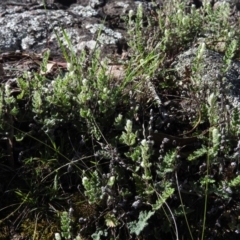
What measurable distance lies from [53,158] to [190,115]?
0.82m

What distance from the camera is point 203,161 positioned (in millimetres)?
2816

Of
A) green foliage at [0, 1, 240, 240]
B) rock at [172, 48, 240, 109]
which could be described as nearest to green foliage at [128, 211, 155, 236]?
green foliage at [0, 1, 240, 240]

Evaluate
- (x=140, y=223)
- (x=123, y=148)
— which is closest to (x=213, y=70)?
(x=123, y=148)

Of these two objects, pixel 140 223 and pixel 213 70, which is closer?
pixel 140 223

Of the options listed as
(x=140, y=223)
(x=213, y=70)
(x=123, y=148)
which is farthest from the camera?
(x=213, y=70)

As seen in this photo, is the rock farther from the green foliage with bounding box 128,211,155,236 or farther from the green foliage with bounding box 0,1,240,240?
the green foliage with bounding box 128,211,155,236

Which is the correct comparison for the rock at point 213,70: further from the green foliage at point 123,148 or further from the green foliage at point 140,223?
the green foliage at point 140,223

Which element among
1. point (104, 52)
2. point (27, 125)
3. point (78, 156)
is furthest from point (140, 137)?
point (104, 52)

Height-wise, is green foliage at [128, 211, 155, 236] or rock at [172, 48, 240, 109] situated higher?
rock at [172, 48, 240, 109]

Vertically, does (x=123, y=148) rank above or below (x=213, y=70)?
below

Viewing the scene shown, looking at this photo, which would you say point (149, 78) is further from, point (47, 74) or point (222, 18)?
point (222, 18)

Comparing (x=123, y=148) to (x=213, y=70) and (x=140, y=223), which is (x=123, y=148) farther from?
(x=213, y=70)

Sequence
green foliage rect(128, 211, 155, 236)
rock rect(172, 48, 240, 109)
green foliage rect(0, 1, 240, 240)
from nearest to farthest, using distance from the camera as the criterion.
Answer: green foliage rect(128, 211, 155, 236) < green foliage rect(0, 1, 240, 240) < rock rect(172, 48, 240, 109)

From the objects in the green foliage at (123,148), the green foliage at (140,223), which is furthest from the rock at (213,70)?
the green foliage at (140,223)
